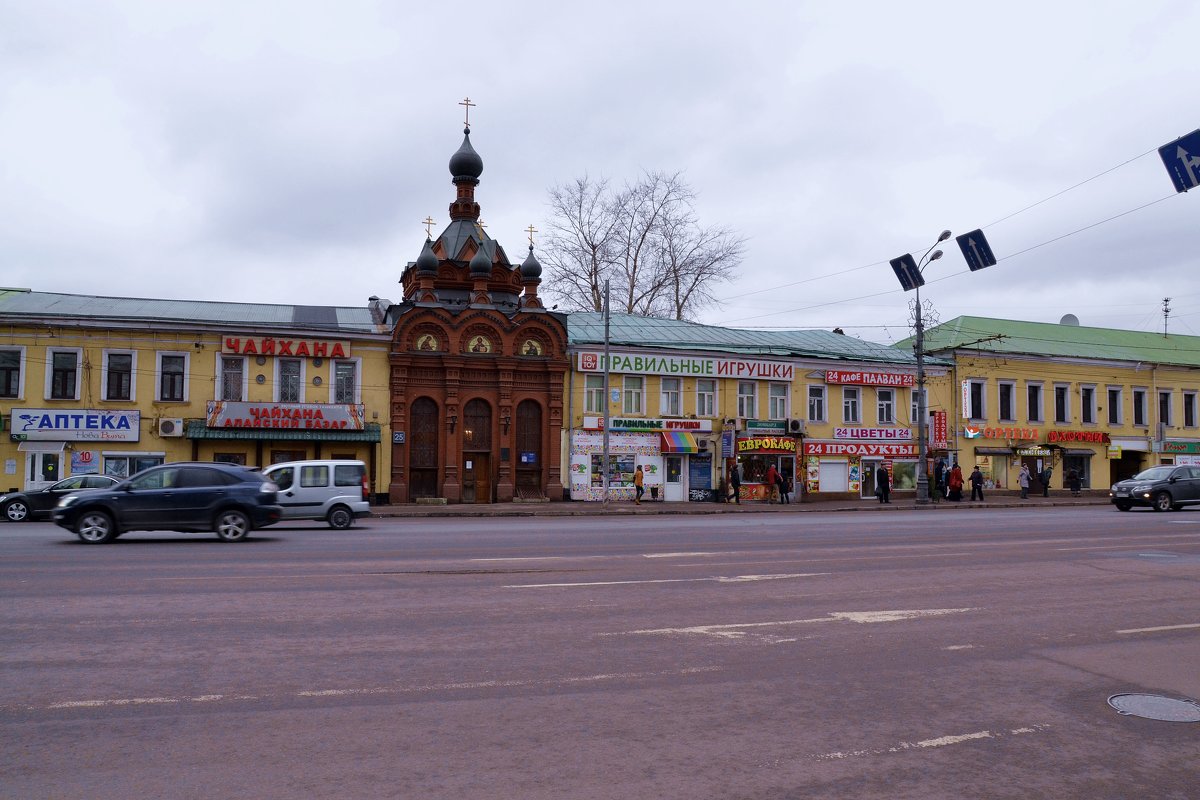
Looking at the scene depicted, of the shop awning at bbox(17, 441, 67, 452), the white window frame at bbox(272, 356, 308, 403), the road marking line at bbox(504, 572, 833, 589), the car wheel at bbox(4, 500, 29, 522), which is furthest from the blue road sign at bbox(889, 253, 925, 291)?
the shop awning at bbox(17, 441, 67, 452)

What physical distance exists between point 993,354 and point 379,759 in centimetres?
4701

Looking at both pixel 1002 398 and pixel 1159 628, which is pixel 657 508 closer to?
pixel 1002 398

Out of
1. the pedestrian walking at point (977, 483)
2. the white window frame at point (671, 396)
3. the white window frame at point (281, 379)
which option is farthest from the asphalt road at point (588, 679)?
the pedestrian walking at point (977, 483)

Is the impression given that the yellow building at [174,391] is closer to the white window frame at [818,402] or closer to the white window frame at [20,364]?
the white window frame at [20,364]

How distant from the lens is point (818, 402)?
43.6 meters

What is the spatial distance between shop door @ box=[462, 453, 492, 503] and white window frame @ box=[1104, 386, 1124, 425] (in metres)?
34.1

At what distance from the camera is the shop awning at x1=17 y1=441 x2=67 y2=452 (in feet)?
109

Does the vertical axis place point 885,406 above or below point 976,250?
below

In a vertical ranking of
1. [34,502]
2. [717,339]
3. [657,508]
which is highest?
[717,339]

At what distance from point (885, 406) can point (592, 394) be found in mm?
15194

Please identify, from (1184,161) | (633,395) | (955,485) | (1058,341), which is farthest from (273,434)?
(1058,341)

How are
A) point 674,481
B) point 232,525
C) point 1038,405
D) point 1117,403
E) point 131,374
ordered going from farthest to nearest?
point 1117,403, point 1038,405, point 674,481, point 131,374, point 232,525

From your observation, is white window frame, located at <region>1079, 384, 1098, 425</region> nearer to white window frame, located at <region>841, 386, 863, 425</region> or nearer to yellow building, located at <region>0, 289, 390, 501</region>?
white window frame, located at <region>841, 386, 863, 425</region>

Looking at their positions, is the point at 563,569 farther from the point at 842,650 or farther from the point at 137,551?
the point at 137,551
